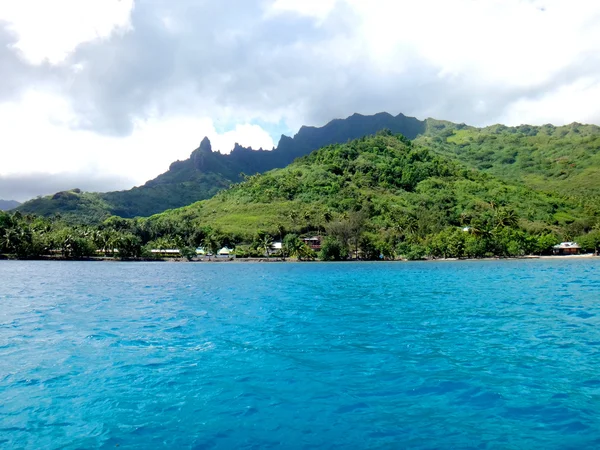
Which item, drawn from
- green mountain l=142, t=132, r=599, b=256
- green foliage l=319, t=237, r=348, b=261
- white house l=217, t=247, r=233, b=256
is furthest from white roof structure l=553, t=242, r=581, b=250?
white house l=217, t=247, r=233, b=256

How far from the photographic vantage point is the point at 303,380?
14117mm

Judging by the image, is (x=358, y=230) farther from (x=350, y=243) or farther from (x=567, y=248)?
(x=567, y=248)

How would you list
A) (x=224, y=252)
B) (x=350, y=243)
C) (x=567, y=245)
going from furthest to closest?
1. (x=224, y=252)
2. (x=350, y=243)
3. (x=567, y=245)

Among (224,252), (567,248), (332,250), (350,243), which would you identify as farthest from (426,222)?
(224,252)

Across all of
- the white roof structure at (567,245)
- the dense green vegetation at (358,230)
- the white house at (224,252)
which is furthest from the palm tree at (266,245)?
the white roof structure at (567,245)

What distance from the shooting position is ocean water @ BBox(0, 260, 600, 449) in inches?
396

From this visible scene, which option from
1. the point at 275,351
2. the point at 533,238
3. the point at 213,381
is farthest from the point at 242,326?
the point at 533,238

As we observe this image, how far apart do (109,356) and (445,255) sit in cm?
13112

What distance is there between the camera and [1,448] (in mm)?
9539

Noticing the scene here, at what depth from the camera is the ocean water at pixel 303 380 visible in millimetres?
10047

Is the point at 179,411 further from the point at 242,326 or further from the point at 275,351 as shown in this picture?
the point at 242,326

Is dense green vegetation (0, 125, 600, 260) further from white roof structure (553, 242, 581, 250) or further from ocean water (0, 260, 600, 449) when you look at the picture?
ocean water (0, 260, 600, 449)

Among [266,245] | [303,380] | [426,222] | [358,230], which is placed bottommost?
[303,380]

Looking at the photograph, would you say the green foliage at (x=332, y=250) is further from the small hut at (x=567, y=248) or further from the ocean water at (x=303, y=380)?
the ocean water at (x=303, y=380)
